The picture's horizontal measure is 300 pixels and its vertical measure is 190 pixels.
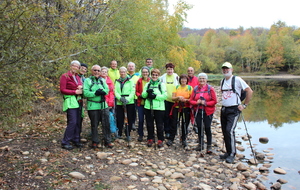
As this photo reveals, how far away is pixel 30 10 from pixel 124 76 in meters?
3.40

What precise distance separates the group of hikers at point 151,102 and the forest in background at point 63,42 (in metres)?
0.84

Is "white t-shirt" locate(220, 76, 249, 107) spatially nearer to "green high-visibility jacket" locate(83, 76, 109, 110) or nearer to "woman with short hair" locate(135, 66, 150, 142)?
"woman with short hair" locate(135, 66, 150, 142)

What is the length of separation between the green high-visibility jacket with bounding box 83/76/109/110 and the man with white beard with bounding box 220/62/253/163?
3118mm

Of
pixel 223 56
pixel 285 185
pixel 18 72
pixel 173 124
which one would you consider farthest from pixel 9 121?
pixel 223 56

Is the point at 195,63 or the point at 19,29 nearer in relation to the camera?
the point at 19,29

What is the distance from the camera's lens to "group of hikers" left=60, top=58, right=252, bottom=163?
18.9 feet

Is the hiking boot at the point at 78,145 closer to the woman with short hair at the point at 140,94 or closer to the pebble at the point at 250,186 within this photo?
the woman with short hair at the point at 140,94

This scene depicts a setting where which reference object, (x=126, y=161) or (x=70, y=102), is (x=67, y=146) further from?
(x=126, y=161)

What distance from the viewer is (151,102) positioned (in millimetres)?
6344

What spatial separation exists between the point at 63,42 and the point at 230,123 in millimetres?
4425

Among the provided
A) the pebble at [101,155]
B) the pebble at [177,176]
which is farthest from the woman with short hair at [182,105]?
the pebble at [101,155]

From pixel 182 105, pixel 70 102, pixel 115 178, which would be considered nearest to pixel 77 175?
pixel 115 178

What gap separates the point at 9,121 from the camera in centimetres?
404

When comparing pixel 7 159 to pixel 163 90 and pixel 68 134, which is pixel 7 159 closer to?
pixel 68 134
